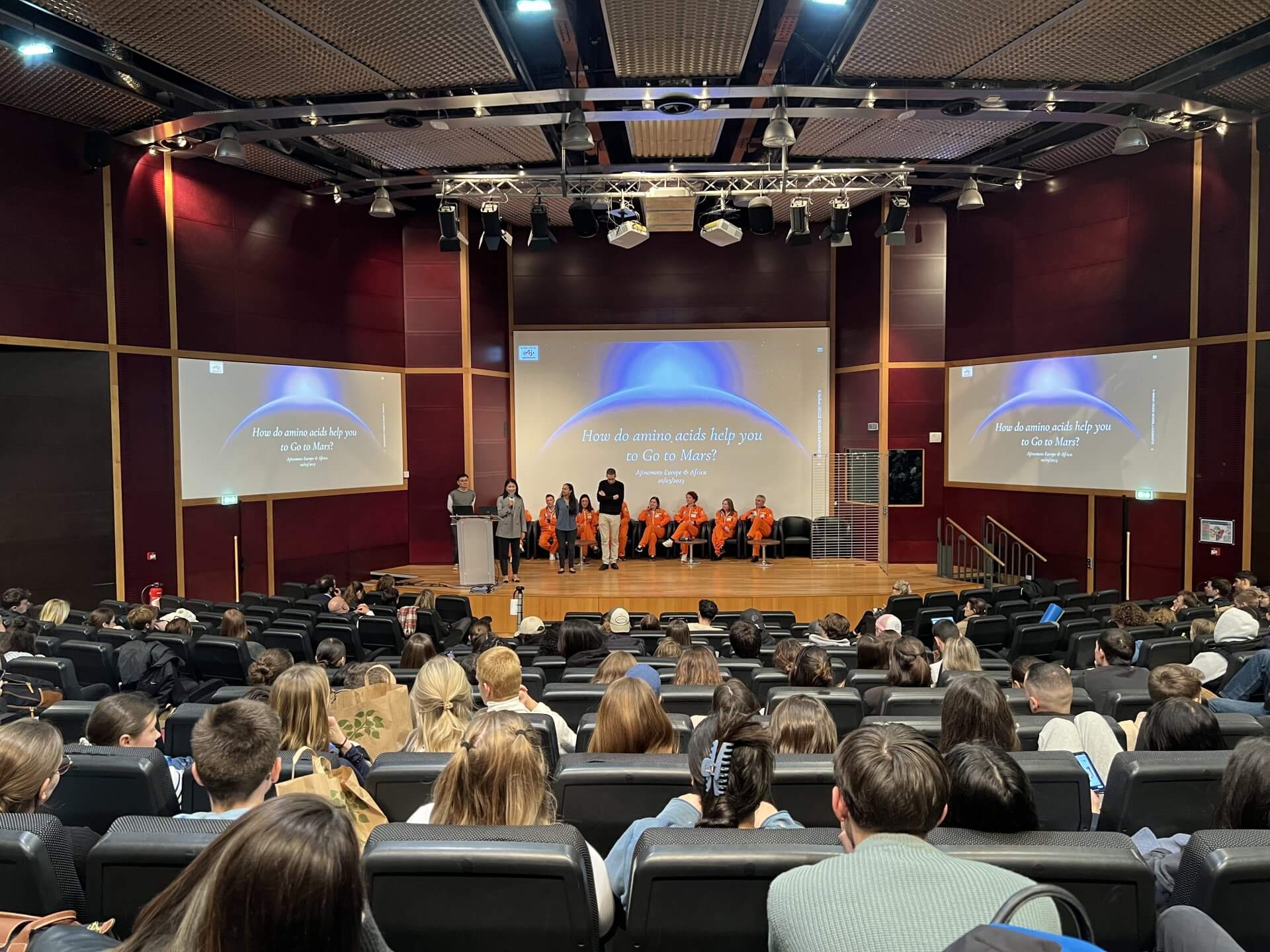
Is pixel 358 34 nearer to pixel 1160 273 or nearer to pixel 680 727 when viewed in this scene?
pixel 680 727

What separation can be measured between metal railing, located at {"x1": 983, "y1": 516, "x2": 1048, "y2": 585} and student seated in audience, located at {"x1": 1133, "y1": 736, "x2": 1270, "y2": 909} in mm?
11037

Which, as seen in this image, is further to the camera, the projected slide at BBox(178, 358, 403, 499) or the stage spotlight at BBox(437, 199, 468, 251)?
the stage spotlight at BBox(437, 199, 468, 251)

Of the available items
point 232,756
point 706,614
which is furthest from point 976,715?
point 706,614

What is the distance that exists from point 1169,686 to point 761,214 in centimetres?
829

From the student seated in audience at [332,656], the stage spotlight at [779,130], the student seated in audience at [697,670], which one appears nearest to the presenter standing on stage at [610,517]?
the stage spotlight at [779,130]

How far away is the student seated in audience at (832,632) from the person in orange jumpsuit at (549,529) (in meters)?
7.26

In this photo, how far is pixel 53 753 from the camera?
2.37 meters

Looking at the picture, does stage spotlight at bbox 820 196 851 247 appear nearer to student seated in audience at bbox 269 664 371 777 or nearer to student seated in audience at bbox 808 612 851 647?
student seated in audience at bbox 808 612 851 647

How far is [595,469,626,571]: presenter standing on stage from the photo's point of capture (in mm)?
13250

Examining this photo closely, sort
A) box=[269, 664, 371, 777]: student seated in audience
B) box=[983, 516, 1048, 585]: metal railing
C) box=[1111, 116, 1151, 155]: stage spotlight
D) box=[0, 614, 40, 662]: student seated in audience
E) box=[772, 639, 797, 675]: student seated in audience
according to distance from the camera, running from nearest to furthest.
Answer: box=[269, 664, 371, 777]: student seated in audience
box=[772, 639, 797, 675]: student seated in audience
box=[0, 614, 40, 662]: student seated in audience
box=[1111, 116, 1151, 155]: stage spotlight
box=[983, 516, 1048, 585]: metal railing

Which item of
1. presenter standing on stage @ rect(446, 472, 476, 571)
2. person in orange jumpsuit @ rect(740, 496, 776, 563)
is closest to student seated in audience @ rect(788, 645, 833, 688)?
presenter standing on stage @ rect(446, 472, 476, 571)

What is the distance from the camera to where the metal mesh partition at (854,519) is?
13.8 meters

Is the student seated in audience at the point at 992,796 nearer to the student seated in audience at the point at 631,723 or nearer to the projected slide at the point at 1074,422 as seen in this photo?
the student seated in audience at the point at 631,723

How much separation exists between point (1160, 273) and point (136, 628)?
11997 mm
